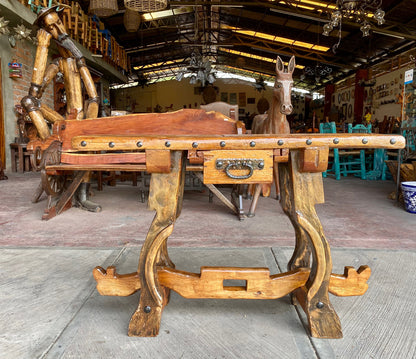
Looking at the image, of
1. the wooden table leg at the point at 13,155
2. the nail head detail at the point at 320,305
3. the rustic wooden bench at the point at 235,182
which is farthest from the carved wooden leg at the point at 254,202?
the wooden table leg at the point at 13,155

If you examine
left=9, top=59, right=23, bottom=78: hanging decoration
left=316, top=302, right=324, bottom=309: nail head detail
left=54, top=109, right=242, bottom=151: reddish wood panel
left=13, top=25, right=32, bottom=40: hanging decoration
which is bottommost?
left=316, top=302, right=324, bottom=309: nail head detail

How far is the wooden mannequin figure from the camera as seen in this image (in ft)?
11.4

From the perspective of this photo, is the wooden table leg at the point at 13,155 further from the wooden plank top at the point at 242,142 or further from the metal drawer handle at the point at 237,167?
the metal drawer handle at the point at 237,167

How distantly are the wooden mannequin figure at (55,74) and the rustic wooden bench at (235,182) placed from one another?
97.3 inches

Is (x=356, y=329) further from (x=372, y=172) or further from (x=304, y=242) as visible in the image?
(x=372, y=172)

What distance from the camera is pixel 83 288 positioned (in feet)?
5.70

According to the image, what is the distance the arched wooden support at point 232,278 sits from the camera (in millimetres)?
1389

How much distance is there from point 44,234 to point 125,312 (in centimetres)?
165

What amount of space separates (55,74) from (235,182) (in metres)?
3.32

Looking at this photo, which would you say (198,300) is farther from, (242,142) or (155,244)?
(242,142)

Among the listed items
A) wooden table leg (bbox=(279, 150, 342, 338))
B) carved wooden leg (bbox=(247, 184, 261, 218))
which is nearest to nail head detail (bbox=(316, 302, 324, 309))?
wooden table leg (bbox=(279, 150, 342, 338))

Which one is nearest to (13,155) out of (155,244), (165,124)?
(165,124)

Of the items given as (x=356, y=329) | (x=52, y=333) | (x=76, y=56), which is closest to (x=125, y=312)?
(x=52, y=333)

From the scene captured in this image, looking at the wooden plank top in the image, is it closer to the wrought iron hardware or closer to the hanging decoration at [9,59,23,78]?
the wrought iron hardware
